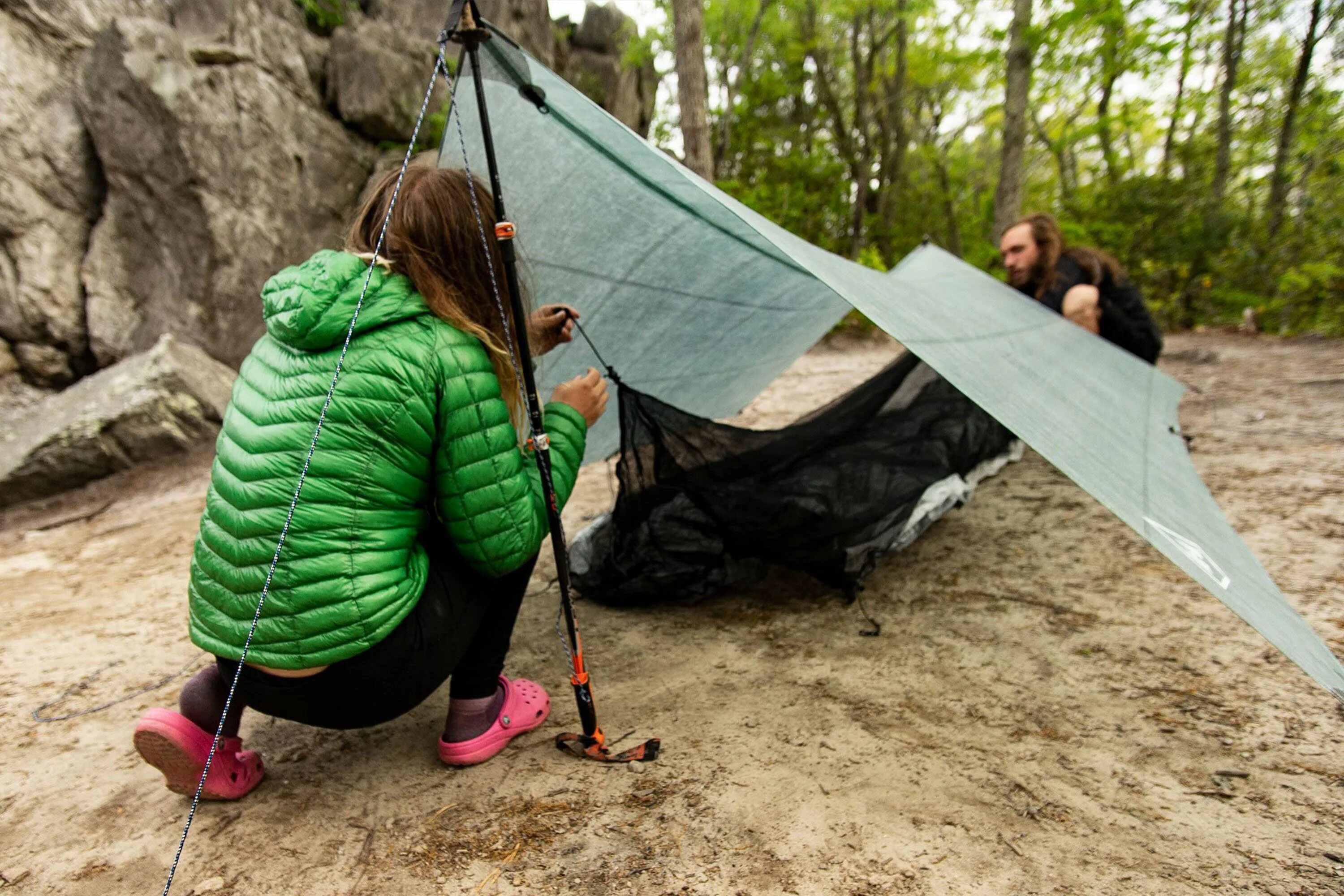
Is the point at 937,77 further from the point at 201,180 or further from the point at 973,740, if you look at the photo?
the point at 973,740

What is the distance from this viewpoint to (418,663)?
54.9 inches

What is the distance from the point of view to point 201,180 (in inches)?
245

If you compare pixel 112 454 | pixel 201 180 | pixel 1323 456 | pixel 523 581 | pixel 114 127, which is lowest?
pixel 112 454

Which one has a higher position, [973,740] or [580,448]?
[580,448]

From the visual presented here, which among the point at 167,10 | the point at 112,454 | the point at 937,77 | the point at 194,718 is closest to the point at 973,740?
the point at 194,718

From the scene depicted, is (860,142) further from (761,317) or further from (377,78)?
(761,317)

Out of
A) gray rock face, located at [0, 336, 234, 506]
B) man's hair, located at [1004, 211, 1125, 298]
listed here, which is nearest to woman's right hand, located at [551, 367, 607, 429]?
man's hair, located at [1004, 211, 1125, 298]

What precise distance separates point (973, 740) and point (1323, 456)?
293cm

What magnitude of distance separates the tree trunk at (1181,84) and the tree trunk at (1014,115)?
2039 mm

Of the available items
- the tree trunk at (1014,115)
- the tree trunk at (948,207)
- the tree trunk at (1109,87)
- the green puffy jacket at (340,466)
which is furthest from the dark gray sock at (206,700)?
the tree trunk at (948,207)

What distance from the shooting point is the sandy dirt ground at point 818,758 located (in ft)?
4.26

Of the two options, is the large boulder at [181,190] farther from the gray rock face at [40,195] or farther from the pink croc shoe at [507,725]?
the pink croc shoe at [507,725]

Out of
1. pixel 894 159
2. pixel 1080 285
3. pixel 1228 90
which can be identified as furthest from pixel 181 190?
pixel 1228 90

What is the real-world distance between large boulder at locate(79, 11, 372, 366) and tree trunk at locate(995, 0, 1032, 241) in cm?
715
